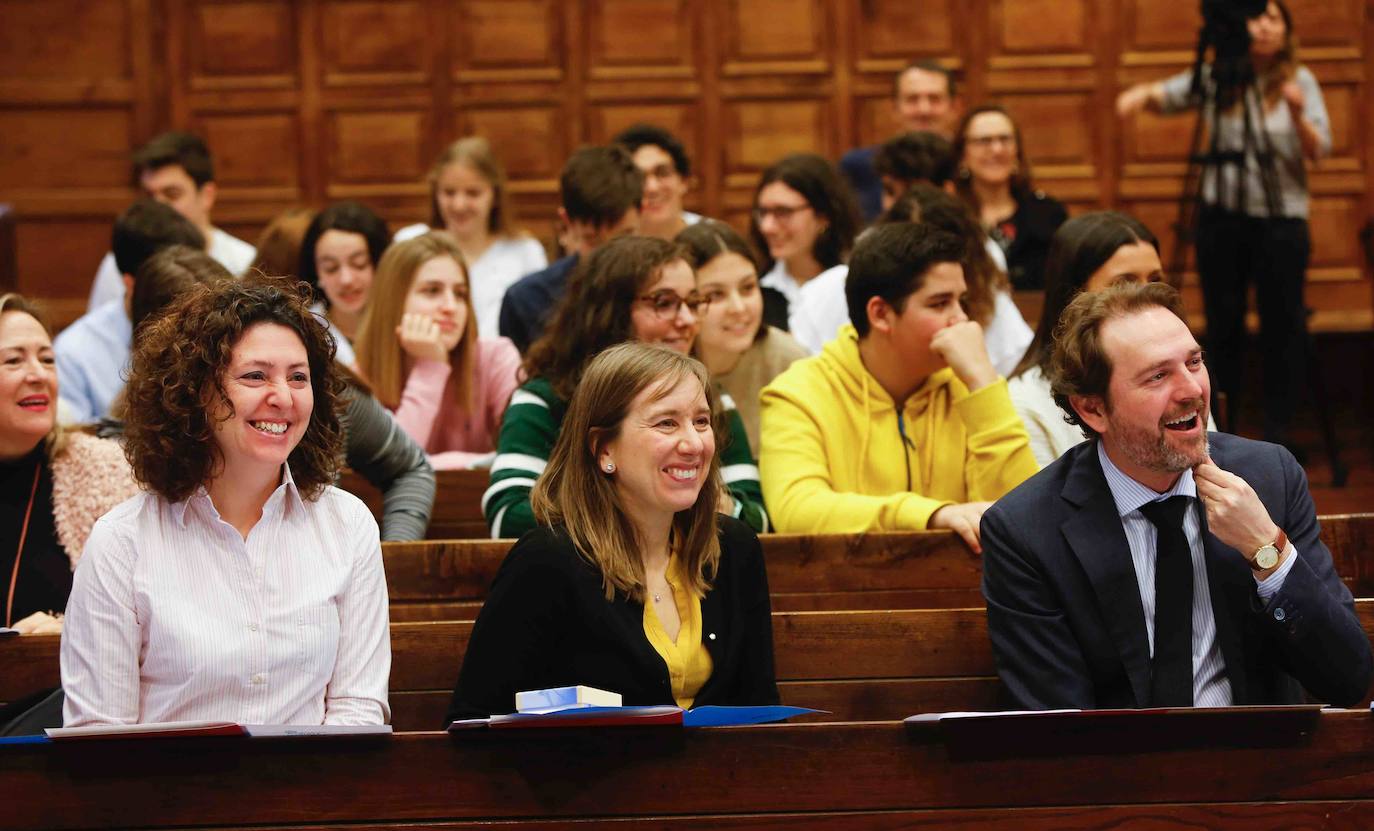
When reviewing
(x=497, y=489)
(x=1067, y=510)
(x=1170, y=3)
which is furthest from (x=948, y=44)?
(x=1067, y=510)

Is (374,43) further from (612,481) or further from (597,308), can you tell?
(612,481)

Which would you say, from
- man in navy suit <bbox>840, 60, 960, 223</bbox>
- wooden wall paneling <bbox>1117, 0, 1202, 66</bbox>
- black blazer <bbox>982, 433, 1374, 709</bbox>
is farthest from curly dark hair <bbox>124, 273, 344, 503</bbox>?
wooden wall paneling <bbox>1117, 0, 1202, 66</bbox>

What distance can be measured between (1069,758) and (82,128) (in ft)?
18.6

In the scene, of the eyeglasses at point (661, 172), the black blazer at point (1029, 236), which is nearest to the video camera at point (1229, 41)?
the black blazer at point (1029, 236)

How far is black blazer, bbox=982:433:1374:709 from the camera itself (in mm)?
2166

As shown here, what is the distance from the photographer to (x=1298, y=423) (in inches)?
220

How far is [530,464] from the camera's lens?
9.82 feet

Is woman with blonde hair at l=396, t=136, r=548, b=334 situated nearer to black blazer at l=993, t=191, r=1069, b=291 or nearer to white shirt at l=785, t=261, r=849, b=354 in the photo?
white shirt at l=785, t=261, r=849, b=354

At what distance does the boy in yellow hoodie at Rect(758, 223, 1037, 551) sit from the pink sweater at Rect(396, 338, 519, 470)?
3.20 ft

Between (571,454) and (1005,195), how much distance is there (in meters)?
3.17

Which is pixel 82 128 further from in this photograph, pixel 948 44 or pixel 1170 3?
pixel 1170 3

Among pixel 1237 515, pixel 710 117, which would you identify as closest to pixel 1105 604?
pixel 1237 515

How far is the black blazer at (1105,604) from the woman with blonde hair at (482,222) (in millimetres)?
3130

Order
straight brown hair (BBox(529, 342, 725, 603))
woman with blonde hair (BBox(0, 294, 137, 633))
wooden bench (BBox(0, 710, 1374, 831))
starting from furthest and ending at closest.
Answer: woman with blonde hair (BBox(0, 294, 137, 633)) < straight brown hair (BBox(529, 342, 725, 603)) < wooden bench (BBox(0, 710, 1374, 831))
